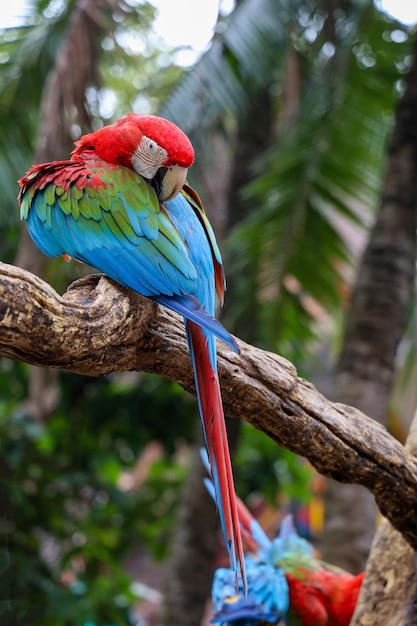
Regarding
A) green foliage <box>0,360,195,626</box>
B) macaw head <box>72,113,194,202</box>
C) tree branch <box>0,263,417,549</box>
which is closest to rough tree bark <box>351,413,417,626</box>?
tree branch <box>0,263,417,549</box>

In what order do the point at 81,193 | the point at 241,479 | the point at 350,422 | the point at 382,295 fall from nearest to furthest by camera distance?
the point at 81,193, the point at 350,422, the point at 382,295, the point at 241,479

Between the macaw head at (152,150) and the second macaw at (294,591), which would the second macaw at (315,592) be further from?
the macaw head at (152,150)

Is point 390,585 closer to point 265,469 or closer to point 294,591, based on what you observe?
point 294,591

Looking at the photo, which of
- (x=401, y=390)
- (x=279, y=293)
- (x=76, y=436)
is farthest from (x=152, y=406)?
(x=401, y=390)

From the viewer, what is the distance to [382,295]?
2.72 m

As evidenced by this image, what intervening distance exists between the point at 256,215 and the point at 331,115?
538 millimetres

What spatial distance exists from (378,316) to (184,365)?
1600 millimetres

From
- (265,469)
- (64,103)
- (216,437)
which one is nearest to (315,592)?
(216,437)

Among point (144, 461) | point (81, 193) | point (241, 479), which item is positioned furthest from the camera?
point (144, 461)

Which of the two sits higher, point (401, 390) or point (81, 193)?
point (401, 390)

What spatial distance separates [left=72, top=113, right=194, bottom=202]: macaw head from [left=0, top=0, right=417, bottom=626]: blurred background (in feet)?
3.62

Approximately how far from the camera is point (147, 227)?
1.28 meters

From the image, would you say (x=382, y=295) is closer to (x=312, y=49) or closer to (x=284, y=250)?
(x=284, y=250)

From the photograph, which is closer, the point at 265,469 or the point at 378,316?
the point at 378,316
